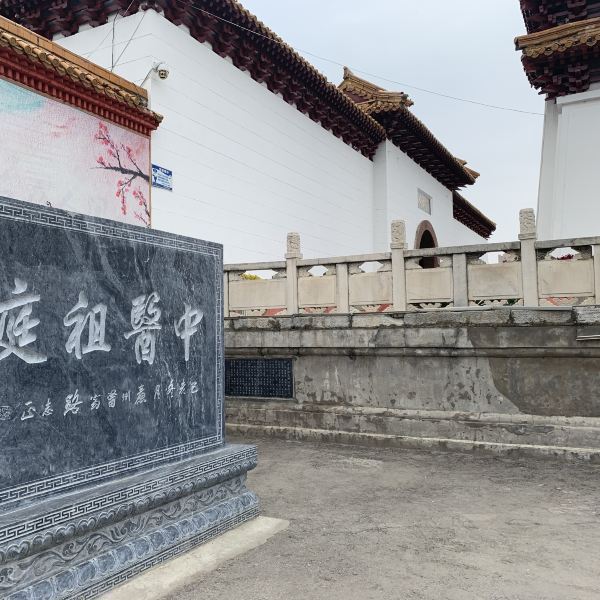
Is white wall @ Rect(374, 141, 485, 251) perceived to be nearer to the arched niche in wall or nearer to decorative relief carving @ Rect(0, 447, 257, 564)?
the arched niche in wall

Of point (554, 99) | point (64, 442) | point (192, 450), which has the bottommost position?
point (192, 450)

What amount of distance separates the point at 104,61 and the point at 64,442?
720cm

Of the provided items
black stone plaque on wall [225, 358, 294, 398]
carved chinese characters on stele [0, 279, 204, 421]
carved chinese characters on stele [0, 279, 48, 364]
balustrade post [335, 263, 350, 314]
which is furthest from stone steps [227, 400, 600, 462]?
carved chinese characters on stele [0, 279, 48, 364]

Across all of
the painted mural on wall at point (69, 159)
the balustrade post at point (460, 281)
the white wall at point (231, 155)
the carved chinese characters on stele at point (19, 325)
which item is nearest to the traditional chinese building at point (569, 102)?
the balustrade post at point (460, 281)

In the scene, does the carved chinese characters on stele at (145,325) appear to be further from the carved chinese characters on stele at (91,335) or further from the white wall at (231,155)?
the white wall at (231,155)

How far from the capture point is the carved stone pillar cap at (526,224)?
5.36 meters

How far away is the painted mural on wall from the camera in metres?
6.00

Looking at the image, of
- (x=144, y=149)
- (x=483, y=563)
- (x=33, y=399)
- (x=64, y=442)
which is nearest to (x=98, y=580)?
(x=64, y=442)

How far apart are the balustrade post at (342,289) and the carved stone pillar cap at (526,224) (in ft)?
6.13

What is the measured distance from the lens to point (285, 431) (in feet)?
20.0

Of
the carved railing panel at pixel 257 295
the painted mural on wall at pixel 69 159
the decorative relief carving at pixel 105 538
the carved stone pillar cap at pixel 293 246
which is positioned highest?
the painted mural on wall at pixel 69 159

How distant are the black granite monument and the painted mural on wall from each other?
390 centimetres

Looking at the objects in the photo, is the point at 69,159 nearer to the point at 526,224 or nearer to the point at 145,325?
the point at 145,325

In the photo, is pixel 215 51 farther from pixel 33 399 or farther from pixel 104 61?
pixel 33 399
